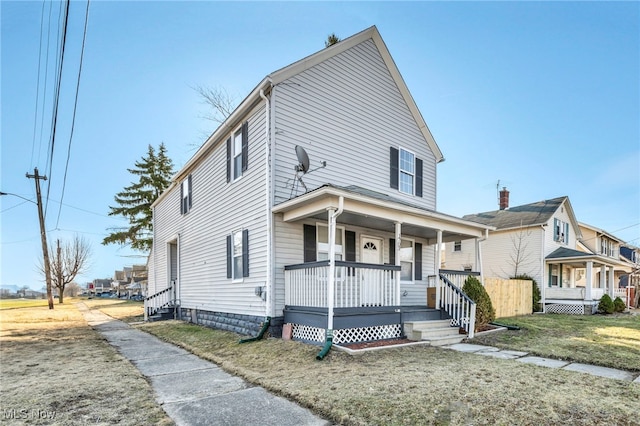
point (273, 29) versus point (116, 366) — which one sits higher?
point (273, 29)

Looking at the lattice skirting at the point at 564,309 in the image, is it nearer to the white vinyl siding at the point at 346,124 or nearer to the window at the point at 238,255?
the white vinyl siding at the point at 346,124

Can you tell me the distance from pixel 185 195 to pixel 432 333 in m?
11.3

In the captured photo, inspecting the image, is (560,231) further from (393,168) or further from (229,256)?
(229,256)

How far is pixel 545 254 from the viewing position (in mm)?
20547

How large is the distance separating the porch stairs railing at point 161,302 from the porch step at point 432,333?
10.6 metres

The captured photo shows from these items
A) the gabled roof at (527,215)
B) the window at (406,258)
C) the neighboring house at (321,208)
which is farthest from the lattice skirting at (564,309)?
the window at (406,258)

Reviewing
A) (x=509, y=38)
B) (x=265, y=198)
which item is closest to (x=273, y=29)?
(x=265, y=198)

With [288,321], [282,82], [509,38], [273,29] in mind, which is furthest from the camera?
[509,38]

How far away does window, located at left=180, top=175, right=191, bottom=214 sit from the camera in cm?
1466

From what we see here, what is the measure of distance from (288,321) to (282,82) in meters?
6.00

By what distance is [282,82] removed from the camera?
30.0 ft

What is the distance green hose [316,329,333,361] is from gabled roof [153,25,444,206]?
5952mm

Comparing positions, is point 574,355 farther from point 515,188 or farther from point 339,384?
point 515,188

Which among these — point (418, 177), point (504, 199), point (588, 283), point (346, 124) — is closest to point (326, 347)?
point (346, 124)
